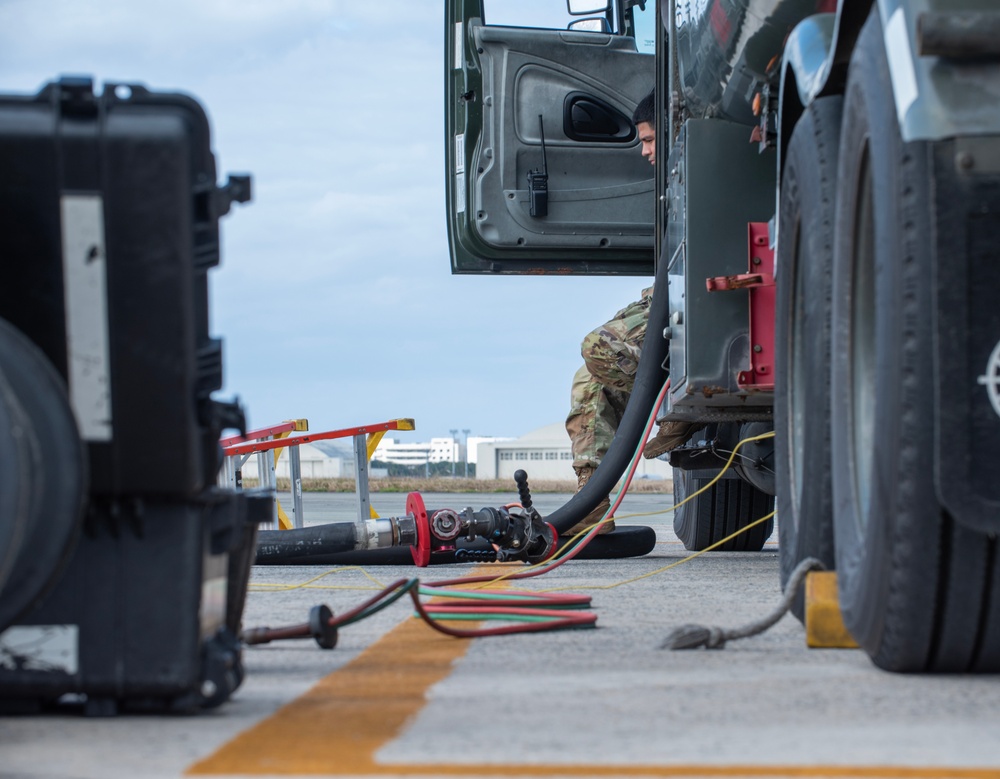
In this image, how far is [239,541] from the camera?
2047 mm

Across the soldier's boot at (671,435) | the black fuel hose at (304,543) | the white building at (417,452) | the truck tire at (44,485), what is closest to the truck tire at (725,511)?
the soldier's boot at (671,435)

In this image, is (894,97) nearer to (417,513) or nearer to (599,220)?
(417,513)

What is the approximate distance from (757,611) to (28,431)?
220 centimetres

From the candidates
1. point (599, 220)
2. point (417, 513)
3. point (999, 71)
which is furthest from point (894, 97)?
point (599, 220)

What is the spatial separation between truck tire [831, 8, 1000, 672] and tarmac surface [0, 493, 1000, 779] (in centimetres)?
7

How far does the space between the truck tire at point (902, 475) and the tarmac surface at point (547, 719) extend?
0.07m

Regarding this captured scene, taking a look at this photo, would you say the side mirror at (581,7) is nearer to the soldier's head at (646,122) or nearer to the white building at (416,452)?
the soldier's head at (646,122)

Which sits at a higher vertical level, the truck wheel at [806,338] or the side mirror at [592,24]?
the side mirror at [592,24]

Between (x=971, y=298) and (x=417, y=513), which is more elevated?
(x=971, y=298)

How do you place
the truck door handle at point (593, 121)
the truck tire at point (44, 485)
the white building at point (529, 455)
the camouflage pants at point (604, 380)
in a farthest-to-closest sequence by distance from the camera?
the white building at point (529, 455) → the truck door handle at point (593, 121) → the camouflage pants at point (604, 380) → the truck tire at point (44, 485)

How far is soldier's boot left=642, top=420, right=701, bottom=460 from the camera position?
5.54 m

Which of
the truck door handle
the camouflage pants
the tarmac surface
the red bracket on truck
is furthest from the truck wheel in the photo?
the truck door handle

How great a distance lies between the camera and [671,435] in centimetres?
554

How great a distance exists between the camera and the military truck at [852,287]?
1.88 metres
